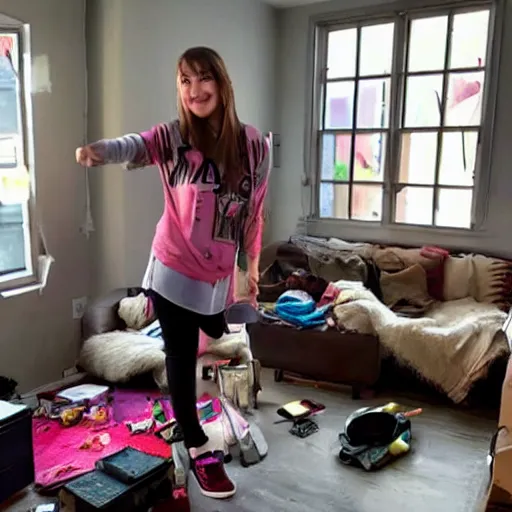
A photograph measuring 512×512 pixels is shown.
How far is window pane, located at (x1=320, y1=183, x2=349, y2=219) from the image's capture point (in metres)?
4.06

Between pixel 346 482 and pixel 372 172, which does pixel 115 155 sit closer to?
pixel 346 482

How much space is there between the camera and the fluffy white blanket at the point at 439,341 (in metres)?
2.68

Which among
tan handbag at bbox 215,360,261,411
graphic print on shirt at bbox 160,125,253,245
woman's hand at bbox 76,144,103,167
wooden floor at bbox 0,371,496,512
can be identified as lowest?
wooden floor at bbox 0,371,496,512

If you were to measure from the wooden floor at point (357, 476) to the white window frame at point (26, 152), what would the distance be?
3.78 feet

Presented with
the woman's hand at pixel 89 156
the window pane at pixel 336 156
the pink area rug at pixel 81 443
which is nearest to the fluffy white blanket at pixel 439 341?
the pink area rug at pixel 81 443

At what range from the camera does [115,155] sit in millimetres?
1679

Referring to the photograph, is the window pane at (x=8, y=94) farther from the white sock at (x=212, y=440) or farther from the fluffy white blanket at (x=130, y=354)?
the white sock at (x=212, y=440)

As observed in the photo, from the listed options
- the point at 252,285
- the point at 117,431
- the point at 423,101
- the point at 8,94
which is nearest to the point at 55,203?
the point at 8,94

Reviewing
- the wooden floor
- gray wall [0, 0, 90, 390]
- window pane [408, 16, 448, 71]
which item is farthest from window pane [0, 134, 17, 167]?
window pane [408, 16, 448, 71]

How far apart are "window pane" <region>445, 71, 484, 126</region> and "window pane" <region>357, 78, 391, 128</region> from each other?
0.41m

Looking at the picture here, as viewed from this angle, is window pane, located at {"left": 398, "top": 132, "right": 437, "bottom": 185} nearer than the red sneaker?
No

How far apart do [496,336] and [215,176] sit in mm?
1699

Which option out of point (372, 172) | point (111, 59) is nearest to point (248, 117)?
point (372, 172)

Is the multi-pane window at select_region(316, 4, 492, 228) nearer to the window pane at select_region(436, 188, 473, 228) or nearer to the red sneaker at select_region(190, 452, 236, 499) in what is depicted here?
the window pane at select_region(436, 188, 473, 228)
